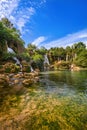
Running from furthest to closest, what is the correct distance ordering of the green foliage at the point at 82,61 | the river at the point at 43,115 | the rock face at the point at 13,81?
the green foliage at the point at 82,61
the rock face at the point at 13,81
the river at the point at 43,115

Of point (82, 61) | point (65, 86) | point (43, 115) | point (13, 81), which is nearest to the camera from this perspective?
point (43, 115)

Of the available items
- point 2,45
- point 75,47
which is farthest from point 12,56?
point 75,47

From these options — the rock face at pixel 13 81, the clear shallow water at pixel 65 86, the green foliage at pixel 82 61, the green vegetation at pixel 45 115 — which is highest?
the green foliage at pixel 82 61

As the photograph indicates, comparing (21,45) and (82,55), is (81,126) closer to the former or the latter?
(21,45)

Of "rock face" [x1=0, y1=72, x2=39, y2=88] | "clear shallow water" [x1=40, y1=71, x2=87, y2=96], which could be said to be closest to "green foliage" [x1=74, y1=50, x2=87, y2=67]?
"clear shallow water" [x1=40, y1=71, x2=87, y2=96]

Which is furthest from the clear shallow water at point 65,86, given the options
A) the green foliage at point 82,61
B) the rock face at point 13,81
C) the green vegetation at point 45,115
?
the green foliage at point 82,61

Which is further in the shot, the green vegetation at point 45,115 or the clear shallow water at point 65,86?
the clear shallow water at point 65,86

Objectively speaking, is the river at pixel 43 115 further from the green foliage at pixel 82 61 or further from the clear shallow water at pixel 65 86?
the green foliage at pixel 82 61

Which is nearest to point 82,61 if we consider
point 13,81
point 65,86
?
point 65,86

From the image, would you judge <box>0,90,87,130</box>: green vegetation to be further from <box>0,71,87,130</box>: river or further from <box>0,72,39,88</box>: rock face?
<box>0,72,39,88</box>: rock face

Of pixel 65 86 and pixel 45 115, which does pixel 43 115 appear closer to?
pixel 45 115

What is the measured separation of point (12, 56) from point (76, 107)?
26632 millimetres

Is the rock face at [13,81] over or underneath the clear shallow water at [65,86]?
over

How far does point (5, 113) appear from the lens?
898 centimetres
